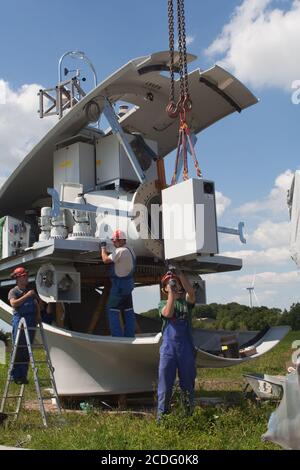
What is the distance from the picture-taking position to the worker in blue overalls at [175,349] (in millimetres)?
5648

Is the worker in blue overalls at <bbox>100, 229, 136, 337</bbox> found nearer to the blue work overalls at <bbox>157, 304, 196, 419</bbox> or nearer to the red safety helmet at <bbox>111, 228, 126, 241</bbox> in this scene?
the red safety helmet at <bbox>111, 228, 126, 241</bbox>

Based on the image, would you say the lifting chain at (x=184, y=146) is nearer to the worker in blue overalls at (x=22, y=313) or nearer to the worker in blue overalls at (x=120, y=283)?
the worker in blue overalls at (x=120, y=283)

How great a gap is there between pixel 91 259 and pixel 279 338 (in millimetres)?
3029

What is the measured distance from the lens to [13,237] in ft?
29.5

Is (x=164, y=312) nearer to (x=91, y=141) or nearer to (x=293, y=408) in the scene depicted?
(x=293, y=408)

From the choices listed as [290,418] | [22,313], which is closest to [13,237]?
[22,313]

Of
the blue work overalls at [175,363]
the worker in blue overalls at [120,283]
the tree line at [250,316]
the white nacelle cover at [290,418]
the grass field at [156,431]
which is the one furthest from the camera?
the tree line at [250,316]

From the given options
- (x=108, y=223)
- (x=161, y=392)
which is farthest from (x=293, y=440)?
(x=108, y=223)

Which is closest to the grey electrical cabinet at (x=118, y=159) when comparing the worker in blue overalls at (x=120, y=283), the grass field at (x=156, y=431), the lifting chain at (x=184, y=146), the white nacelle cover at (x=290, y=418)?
the lifting chain at (x=184, y=146)

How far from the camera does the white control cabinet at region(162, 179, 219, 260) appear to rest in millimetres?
6887

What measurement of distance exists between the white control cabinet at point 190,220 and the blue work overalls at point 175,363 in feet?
4.31

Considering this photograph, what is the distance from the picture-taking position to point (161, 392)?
5.64m

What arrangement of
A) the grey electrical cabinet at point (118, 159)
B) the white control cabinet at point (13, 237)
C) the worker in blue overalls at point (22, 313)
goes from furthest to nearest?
the white control cabinet at point (13, 237), the grey electrical cabinet at point (118, 159), the worker in blue overalls at point (22, 313)

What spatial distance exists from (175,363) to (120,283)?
2.16 meters
